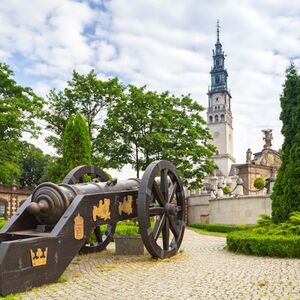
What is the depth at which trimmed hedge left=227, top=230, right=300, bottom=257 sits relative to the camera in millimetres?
10195

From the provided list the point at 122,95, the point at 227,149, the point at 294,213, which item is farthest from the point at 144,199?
the point at 227,149

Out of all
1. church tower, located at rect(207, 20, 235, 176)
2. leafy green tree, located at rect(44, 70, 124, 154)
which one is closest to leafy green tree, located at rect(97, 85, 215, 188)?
leafy green tree, located at rect(44, 70, 124, 154)

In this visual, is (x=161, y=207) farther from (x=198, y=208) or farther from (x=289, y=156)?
(x=198, y=208)

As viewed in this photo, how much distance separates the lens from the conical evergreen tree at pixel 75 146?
13812mm

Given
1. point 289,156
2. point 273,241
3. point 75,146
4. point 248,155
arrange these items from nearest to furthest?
point 273,241, point 289,156, point 75,146, point 248,155

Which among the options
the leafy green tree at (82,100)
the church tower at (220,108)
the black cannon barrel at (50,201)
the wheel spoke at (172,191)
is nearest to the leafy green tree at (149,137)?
the leafy green tree at (82,100)

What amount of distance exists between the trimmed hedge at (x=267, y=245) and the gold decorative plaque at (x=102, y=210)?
421cm

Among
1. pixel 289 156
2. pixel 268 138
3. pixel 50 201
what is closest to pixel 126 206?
pixel 50 201

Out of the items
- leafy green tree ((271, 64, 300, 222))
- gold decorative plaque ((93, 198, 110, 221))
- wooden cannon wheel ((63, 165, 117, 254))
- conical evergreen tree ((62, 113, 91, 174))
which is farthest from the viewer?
conical evergreen tree ((62, 113, 91, 174))

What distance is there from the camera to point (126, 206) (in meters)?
9.39

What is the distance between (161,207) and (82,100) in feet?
64.3

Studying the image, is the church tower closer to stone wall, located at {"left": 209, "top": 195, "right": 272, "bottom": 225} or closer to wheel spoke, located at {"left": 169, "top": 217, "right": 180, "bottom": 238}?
stone wall, located at {"left": 209, "top": 195, "right": 272, "bottom": 225}

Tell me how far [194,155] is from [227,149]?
2824 inches

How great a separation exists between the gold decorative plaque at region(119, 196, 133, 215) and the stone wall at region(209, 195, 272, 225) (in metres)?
15.8
